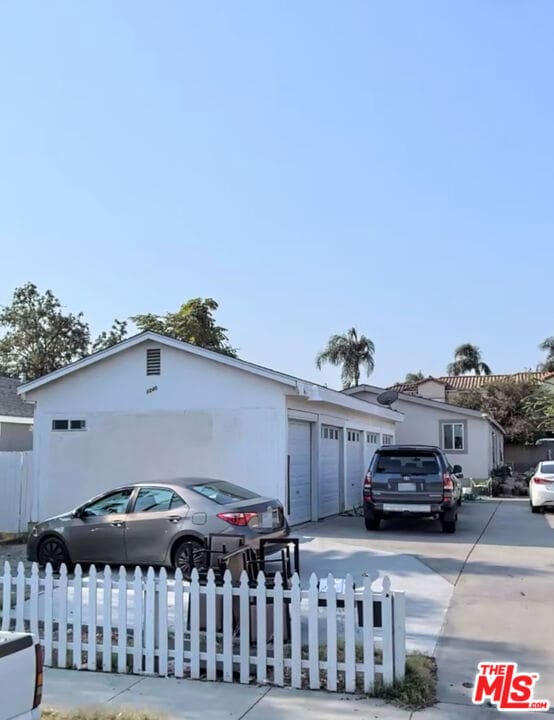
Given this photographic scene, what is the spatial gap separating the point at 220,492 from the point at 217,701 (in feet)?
17.0

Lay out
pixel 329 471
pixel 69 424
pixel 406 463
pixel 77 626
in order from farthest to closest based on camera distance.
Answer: pixel 329 471, pixel 69 424, pixel 406 463, pixel 77 626

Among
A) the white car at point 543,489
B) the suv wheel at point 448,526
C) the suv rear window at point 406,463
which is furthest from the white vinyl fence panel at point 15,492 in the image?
the white car at point 543,489

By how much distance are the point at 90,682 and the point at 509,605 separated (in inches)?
190

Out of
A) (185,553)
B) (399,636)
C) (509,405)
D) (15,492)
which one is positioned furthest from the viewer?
(509,405)

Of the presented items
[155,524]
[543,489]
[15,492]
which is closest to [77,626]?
[155,524]

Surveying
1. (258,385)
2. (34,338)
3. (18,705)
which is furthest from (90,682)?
(34,338)

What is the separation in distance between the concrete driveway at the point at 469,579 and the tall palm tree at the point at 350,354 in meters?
30.1

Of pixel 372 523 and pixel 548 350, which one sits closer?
pixel 372 523

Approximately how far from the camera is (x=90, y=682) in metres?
5.81

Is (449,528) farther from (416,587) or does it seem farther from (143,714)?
(143,714)

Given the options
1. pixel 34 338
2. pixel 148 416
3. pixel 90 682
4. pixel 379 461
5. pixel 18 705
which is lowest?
pixel 90 682

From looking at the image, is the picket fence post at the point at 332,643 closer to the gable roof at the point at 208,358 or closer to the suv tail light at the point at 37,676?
the suv tail light at the point at 37,676

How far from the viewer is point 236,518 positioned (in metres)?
9.71

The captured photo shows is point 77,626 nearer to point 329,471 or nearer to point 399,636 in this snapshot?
point 399,636
